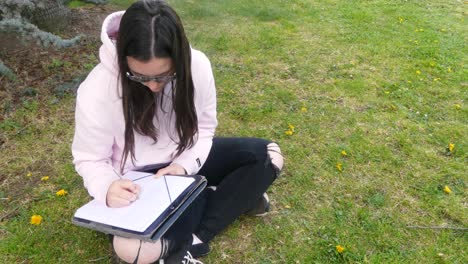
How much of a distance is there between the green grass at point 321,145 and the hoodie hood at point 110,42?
1072 millimetres

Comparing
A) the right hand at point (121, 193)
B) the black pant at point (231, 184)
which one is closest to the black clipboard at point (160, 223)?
the right hand at point (121, 193)

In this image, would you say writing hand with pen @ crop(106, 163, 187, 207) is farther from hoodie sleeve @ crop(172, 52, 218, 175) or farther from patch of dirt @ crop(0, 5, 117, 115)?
patch of dirt @ crop(0, 5, 117, 115)

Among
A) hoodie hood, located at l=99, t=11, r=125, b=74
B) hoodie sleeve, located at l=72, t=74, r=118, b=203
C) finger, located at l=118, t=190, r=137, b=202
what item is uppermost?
hoodie hood, located at l=99, t=11, r=125, b=74

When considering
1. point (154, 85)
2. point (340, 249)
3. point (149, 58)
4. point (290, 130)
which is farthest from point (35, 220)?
point (290, 130)

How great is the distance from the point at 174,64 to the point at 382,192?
72.1 inches

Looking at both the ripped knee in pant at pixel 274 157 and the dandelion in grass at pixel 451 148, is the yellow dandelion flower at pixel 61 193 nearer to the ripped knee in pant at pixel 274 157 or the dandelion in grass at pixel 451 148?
the ripped knee in pant at pixel 274 157

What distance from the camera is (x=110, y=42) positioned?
63.1 inches

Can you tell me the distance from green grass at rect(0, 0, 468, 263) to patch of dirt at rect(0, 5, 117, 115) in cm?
12

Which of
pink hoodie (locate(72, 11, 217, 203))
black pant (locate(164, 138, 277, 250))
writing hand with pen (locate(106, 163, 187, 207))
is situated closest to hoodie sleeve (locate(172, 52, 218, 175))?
pink hoodie (locate(72, 11, 217, 203))

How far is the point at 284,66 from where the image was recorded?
4.45 metres

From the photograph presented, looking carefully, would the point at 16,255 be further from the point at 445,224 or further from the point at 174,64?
the point at 445,224

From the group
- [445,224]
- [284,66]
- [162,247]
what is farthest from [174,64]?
[284,66]

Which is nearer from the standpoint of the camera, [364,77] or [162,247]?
[162,247]

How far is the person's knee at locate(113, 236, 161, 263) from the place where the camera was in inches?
69.9
